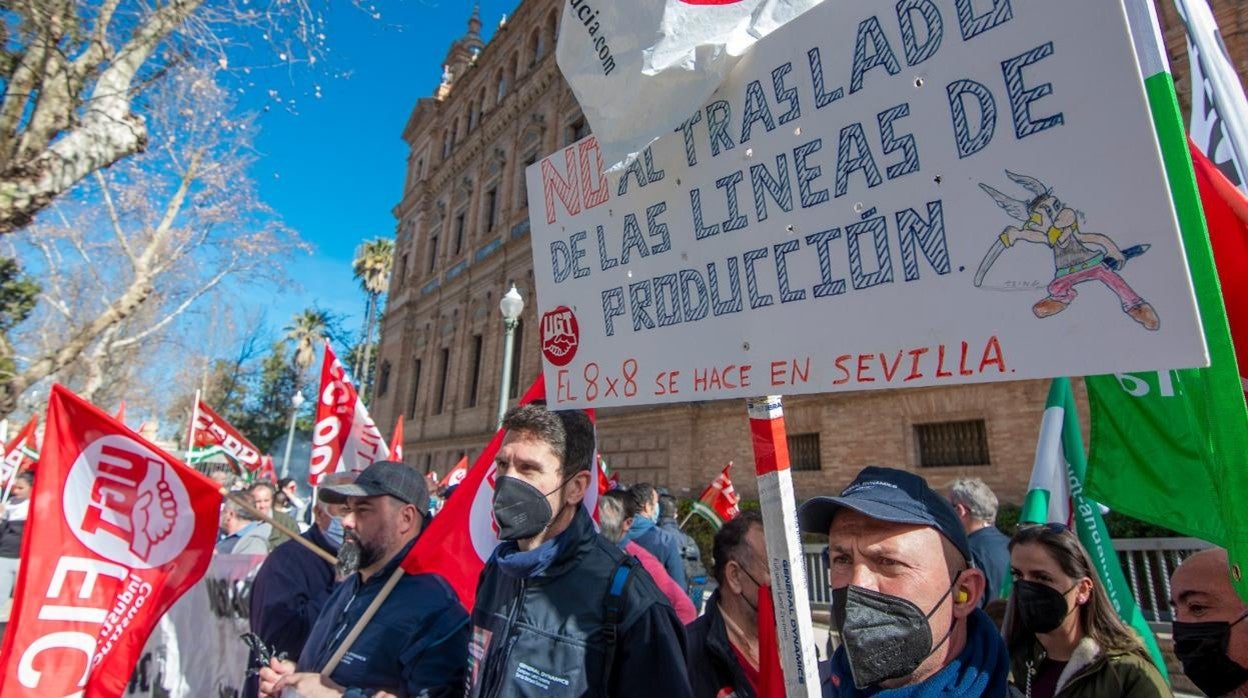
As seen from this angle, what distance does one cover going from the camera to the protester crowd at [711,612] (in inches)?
60.6

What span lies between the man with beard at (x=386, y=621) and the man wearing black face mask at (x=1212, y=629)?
2.49 m

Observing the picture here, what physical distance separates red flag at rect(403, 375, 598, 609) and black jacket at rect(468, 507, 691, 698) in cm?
60

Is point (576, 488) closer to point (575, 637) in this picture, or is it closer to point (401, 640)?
point (575, 637)

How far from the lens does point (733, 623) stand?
2.52m

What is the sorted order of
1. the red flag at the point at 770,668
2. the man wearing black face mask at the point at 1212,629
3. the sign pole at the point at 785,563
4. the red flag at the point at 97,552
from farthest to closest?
the red flag at the point at 97,552 → the man wearing black face mask at the point at 1212,629 → the red flag at the point at 770,668 → the sign pole at the point at 785,563

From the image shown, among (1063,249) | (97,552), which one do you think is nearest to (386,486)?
(97,552)

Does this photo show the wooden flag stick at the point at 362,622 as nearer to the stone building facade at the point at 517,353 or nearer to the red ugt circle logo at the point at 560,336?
the red ugt circle logo at the point at 560,336

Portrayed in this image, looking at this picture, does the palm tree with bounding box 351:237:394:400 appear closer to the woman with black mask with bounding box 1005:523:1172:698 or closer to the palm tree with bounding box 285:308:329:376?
the palm tree with bounding box 285:308:329:376

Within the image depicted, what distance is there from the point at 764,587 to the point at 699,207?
1.33m

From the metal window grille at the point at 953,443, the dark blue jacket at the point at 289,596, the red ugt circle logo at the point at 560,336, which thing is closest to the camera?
the red ugt circle logo at the point at 560,336

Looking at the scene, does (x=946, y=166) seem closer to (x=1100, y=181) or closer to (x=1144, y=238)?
(x=1100, y=181)

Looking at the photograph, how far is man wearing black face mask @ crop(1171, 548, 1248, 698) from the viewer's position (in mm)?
2098

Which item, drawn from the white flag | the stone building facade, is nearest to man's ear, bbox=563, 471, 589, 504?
the white flag

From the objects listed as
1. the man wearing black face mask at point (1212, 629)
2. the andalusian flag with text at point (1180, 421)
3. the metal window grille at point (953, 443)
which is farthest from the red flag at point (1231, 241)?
the metal window grille at point (953, 443)
